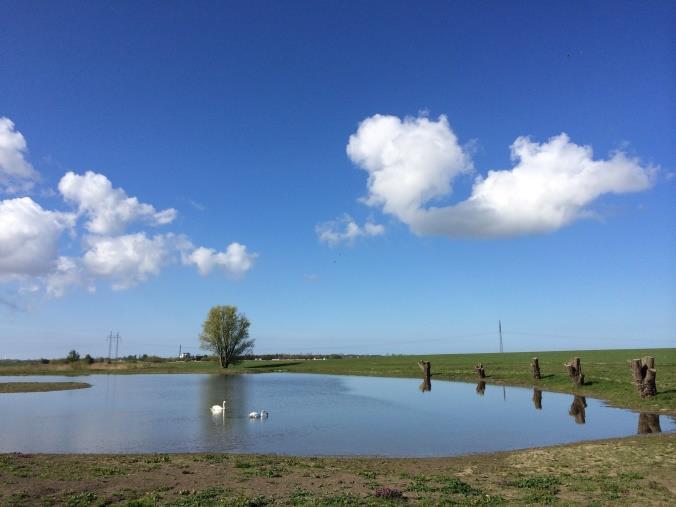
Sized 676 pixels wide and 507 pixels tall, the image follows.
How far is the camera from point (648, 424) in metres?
24.3

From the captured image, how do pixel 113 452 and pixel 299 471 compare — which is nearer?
pixel 299 471

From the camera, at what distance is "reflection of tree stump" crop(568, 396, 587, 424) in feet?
89.3

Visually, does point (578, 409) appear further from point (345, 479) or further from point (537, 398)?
point (345, 479)

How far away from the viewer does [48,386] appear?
5706 centimetres

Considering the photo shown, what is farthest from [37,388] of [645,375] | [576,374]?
[645,375]

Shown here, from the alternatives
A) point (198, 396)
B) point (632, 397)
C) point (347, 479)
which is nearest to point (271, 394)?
point (198, 396)

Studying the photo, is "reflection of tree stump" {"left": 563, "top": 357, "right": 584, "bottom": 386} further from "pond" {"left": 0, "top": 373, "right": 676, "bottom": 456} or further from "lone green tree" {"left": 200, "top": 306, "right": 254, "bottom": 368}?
"lone green tree" {"left": 200, "top": 306, "right": 254, "bottom": 368}

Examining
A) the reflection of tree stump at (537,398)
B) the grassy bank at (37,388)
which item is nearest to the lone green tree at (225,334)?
the grassy bank at (37,388)

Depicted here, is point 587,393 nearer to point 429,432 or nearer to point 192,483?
point 429,432

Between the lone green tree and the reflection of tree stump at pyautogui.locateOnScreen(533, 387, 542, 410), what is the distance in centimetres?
7245

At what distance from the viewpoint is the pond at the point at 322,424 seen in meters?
20.9

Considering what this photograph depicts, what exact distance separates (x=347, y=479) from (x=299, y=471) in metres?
1.83

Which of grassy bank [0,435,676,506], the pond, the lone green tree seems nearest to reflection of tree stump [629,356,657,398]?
the pond

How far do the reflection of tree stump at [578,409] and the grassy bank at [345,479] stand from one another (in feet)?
30.7
